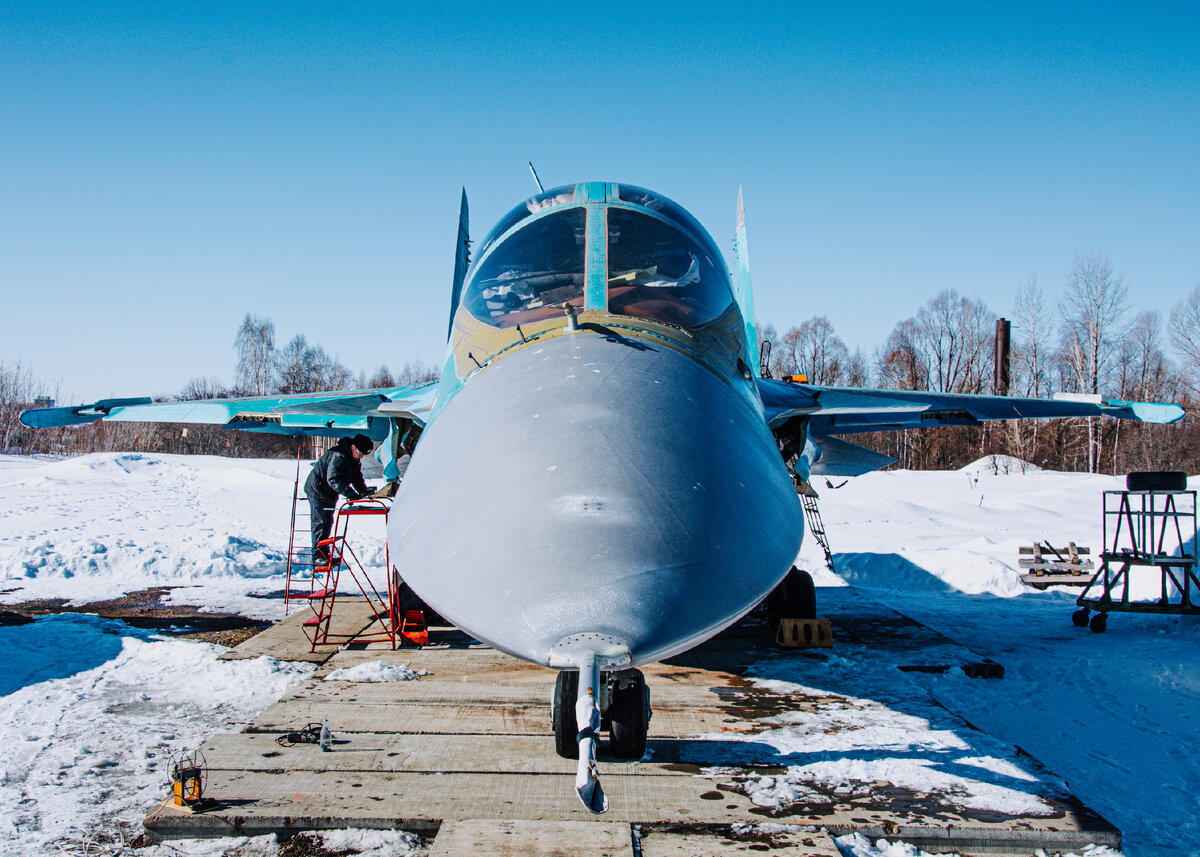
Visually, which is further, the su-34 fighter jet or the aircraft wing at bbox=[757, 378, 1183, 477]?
the aircraft wing at bbox=[757, 378, 1183, 477]

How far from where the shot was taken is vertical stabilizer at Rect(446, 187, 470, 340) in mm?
8703

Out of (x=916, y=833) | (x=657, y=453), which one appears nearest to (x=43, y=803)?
(x=657, y=453)

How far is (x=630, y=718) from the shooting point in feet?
11.5

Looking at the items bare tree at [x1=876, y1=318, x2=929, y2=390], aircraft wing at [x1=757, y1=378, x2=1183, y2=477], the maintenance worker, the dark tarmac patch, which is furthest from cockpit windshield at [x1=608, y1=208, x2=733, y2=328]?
bare tree at [x1=876, y1=318, x2=929, y2=390]

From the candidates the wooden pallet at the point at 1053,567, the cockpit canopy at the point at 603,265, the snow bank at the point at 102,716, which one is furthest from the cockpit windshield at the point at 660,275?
the wooden pallet at the point at 1053,567

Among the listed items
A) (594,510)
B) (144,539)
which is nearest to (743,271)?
(594,510)

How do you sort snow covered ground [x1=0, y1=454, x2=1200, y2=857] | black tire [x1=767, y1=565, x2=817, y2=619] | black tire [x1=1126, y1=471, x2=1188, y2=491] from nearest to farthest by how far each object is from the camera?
snow covered ground [x1=0, y1=454, x2=1200, y2=857] < black tire [x1=767, y1=565, x2=817, y2=619] < black tire [x1=1126, y1=471, x2=1188, y2=491]

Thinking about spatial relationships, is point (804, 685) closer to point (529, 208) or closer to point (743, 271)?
point (529, 208)

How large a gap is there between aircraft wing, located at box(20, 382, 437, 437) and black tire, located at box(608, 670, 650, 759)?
3186 mm

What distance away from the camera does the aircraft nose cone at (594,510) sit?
81.0 inches

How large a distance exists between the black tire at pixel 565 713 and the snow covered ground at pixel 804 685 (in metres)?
0.87

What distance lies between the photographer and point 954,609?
9.73 meters

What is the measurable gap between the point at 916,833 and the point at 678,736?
1.37 meters

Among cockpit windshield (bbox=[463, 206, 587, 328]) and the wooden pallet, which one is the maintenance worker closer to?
cockpit windshield (bbox=[463, 206, 587, 328])
